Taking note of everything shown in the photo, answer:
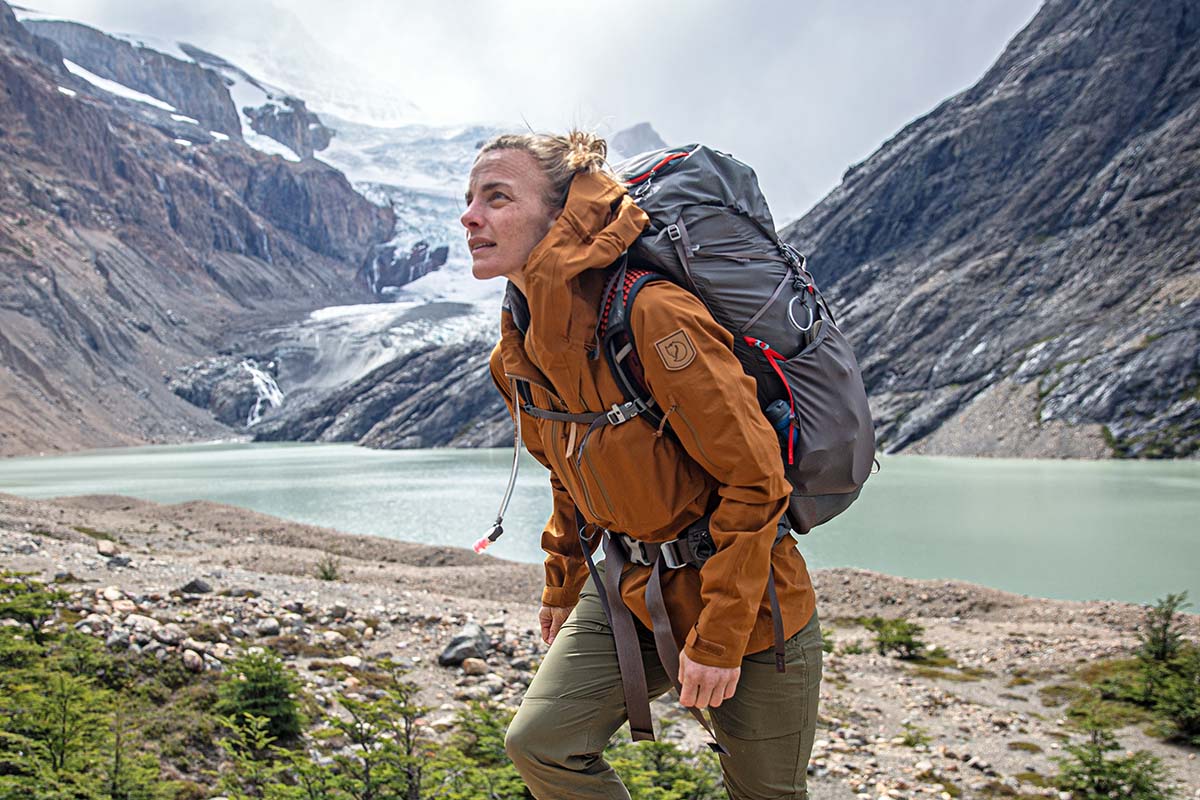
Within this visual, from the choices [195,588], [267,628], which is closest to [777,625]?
[267,628]

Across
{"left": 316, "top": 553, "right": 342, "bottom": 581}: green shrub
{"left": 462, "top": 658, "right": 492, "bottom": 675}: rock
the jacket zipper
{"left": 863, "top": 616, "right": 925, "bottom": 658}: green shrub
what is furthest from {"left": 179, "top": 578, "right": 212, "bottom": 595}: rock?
{"left": 863, "top": 616, "right": 925, "bottom": 658}: green shrub

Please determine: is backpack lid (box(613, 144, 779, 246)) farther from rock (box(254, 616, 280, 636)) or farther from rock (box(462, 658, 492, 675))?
rock (box(254, 616, 280, 636))

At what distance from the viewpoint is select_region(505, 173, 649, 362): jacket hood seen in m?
2.31

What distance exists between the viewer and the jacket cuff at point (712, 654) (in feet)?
7.29

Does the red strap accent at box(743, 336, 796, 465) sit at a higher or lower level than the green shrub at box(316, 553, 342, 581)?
higher

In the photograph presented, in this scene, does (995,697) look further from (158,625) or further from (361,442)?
(361,442)

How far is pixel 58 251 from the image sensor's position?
445 feet

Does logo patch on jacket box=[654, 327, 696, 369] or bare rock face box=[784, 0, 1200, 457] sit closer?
logo patch on jacket box=[654, 327, 696, 369]

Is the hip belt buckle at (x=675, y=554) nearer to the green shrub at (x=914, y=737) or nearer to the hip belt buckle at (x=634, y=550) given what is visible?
the hip belt buckle at (x=634, y=550)

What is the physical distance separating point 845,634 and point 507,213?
13791 millimetres

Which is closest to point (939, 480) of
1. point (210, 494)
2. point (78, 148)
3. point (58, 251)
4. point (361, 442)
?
point (210, 494)

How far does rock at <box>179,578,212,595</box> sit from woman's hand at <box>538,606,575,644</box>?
8.03m

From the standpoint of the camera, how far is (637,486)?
7.79 feet

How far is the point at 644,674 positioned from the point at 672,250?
1.24m
